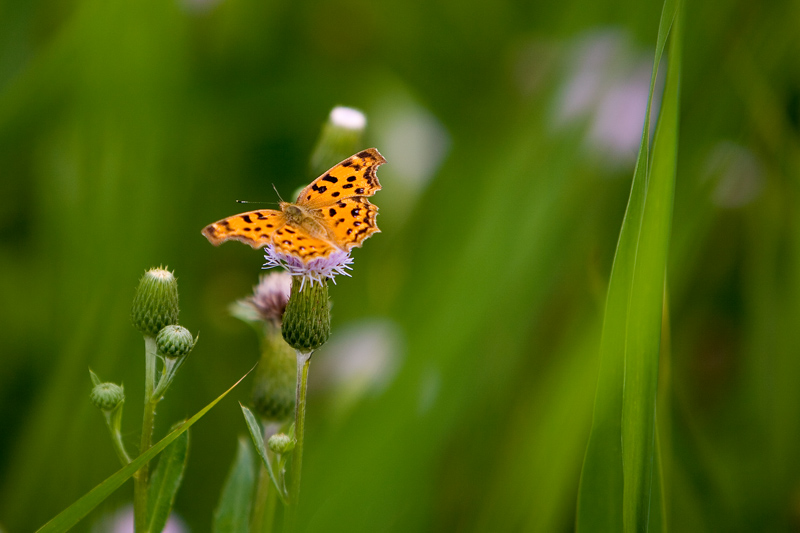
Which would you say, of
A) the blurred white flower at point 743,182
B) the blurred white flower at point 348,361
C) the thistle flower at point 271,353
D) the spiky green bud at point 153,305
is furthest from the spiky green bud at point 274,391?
the blurred white flower at point 743,182

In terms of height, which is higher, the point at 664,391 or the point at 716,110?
the point at 716,110

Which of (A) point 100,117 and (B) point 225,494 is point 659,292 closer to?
(B) point 225,494

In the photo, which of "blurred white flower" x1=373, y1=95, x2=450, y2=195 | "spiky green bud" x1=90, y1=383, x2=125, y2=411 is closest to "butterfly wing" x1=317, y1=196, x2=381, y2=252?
"spiky green bud" x1=90, y1=383, x2=125, y2=411

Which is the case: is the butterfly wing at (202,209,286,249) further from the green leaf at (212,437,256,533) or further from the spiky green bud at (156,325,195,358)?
the green leaf at (212,437,256,533)

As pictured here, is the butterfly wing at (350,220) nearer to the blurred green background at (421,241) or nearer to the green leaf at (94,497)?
the blurred green background at (421,241)

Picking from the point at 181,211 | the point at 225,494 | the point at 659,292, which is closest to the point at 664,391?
the point at 659,292

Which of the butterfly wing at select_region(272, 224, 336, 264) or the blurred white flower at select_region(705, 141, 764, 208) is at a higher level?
the blurred white flower at select_region(705, 141, 764, 208)

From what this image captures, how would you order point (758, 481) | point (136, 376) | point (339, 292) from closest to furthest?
point (136, 376) → point (758, 481) → point (339, 292)
